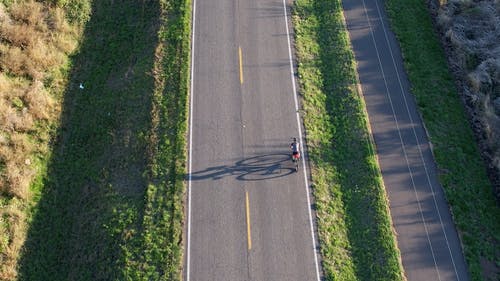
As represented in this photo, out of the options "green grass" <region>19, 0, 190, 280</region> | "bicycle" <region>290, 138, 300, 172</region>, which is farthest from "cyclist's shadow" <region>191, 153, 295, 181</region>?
"green grass" <region>19, 0, 190, 280</region>

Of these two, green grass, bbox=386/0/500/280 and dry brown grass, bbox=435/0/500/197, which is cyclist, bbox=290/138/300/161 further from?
dry brown grass, bbox=435/0/500/197

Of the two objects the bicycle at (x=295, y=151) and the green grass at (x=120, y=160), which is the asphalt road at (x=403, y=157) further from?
the green grass at (x=120, y=160)

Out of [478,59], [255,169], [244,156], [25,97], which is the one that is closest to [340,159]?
[255,169]

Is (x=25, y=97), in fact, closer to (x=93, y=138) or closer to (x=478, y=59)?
(x=93, y=138)

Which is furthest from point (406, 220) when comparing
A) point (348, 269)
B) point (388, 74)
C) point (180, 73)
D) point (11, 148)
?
point (11, 148)

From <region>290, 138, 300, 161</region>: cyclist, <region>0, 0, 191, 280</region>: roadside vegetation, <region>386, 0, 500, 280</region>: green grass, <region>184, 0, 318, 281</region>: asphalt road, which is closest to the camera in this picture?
<region>184, 0, 318, 281</region>: asphalt road

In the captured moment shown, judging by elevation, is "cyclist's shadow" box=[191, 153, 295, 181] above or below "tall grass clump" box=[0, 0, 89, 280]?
below
